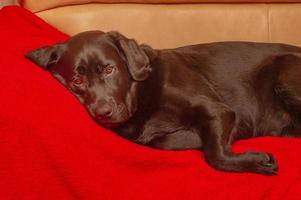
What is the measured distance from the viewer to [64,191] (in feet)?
4.50

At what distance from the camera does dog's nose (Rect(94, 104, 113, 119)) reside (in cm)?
144

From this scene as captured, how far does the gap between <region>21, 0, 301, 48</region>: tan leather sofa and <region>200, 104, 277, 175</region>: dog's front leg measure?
2.33 ft

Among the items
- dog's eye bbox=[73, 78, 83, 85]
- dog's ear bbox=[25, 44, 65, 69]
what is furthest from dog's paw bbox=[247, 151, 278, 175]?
dog's ear bbox=[25, 44, 65, 69]

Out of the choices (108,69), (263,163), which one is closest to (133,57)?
(108,69)

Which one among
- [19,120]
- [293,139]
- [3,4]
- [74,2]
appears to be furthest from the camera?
[3,4]

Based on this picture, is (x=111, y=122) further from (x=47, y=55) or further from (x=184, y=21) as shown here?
(x=184, y=21)

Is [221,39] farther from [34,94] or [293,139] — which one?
[34,94]

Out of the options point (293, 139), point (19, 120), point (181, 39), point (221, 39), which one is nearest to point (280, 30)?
point (221, 39)

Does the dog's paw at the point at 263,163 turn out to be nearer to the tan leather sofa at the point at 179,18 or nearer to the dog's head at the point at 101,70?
the dog's head at the point at 101,70

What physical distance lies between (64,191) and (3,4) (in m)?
1.33

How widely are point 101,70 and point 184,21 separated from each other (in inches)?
33.4

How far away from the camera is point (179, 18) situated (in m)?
2.24

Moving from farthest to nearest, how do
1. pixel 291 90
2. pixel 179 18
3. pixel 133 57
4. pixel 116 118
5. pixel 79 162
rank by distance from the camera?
pixel 179 18, pixel 291 90, pixel 133 57, pixel 116 118, pixel 79 162

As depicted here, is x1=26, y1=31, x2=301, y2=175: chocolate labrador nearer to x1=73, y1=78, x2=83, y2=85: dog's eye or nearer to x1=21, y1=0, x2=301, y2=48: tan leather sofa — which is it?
x1=73, y1=78, x2=83, y2=85: dog's eye
